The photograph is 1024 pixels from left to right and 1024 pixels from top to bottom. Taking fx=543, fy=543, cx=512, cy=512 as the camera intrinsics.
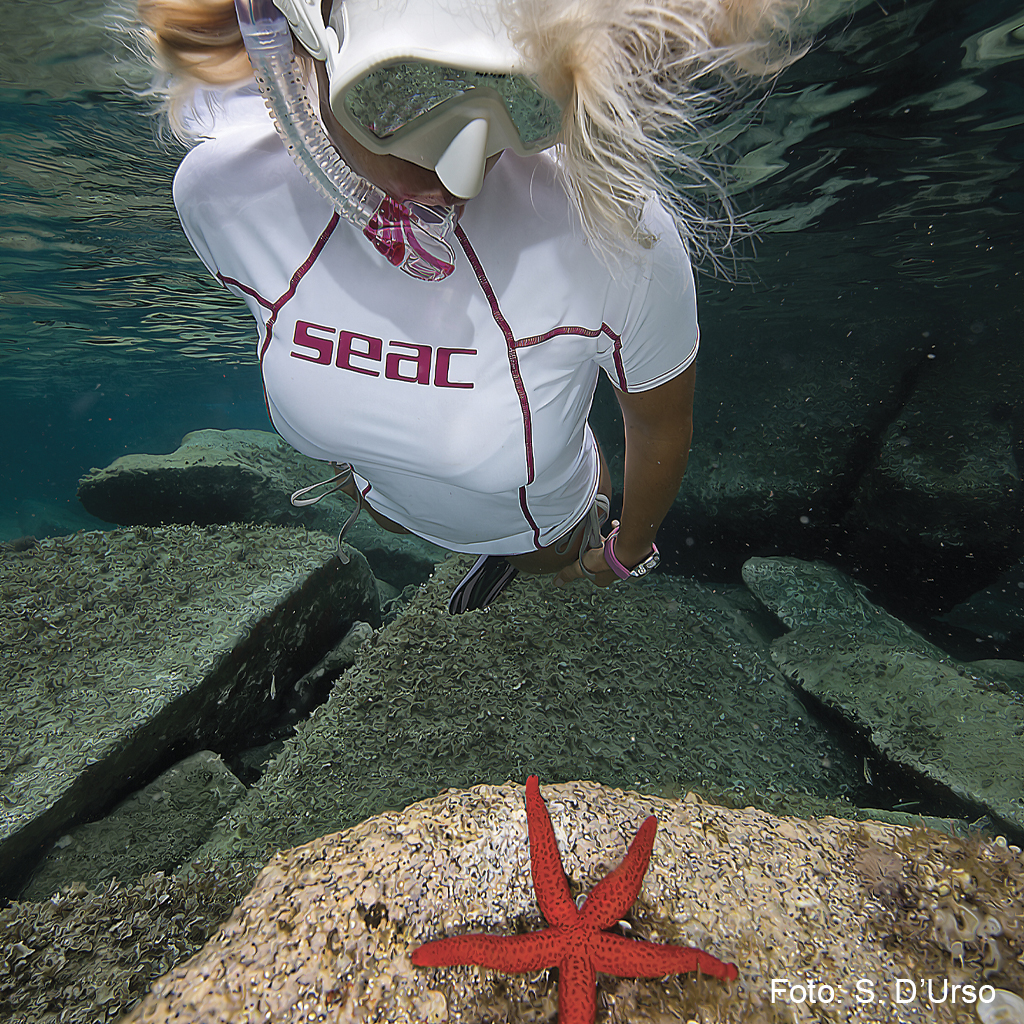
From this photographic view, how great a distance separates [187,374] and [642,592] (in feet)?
104

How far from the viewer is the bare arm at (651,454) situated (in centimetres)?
198

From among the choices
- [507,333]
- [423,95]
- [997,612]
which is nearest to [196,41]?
[423,95]

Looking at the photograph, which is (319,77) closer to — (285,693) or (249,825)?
(249,825)

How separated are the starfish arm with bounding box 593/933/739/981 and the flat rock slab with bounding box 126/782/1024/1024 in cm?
28

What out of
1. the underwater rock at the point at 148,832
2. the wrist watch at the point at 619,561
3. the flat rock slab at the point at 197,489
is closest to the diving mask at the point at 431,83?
the wrist watch at the point at 619,561

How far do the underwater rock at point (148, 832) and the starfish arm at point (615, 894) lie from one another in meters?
3.40

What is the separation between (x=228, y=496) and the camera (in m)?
9.69

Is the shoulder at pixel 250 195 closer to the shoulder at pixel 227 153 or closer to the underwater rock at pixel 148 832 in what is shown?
the shoulder at pixel 227 153

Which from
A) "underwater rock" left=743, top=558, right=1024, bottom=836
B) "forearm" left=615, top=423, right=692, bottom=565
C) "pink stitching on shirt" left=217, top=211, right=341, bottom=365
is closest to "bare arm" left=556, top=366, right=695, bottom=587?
"forearm" left=615, top=423, right=692, bottom=565

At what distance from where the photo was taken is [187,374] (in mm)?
29891

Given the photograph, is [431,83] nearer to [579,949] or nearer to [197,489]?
[579,949]

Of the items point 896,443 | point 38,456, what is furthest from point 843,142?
point 38,456

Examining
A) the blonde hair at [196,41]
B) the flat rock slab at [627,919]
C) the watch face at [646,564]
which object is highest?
the blonde hair at [196,41]

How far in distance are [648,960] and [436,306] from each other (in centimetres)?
228
